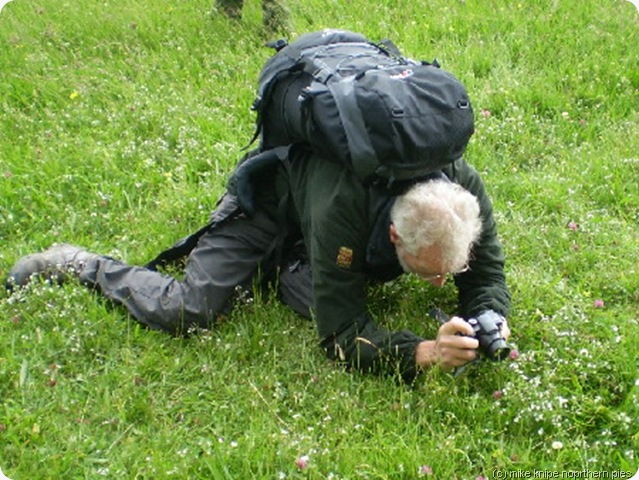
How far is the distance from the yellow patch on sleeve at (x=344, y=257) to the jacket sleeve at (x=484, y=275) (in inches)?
29.9

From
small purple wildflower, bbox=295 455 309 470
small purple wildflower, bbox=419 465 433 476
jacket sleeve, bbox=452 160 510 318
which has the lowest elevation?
small purple wildflower, bbox=419 465 433 476

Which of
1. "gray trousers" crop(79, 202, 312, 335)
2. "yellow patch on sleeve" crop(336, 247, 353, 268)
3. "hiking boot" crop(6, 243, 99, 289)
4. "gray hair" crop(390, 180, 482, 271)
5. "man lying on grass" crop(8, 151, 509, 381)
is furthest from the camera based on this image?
"hiking boot" crop(6, 243, 99, 289)

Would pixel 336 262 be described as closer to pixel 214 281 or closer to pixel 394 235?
pixel 394 235

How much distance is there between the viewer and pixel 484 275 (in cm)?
489

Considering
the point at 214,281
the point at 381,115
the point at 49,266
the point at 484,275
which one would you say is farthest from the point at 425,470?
the point at 49,266

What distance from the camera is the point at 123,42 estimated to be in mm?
8719

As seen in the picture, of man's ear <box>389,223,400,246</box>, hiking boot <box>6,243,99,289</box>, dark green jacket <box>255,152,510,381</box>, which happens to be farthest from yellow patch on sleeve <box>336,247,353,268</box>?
hiking boot <box>6,243,99,289</box>

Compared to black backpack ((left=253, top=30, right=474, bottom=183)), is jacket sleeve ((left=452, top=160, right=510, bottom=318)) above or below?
below

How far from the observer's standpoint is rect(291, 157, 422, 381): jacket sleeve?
4336 millimetres

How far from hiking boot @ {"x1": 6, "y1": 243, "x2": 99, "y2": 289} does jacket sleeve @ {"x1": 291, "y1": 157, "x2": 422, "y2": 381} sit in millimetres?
1705

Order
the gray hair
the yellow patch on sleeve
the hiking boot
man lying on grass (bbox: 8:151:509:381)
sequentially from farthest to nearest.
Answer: the hiking boot < the yellow patch on sleeve < man lying on grass (bbox: 8:151:509:381) < the gray hair

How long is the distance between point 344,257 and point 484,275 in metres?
0.93

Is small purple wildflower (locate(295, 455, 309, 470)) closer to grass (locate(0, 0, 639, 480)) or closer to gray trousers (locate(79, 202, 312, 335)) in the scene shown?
grass (locate(0, 0, 639, 480))

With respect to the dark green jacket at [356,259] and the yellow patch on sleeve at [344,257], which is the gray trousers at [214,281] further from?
the yellow patch on sleeve at [344,257]
